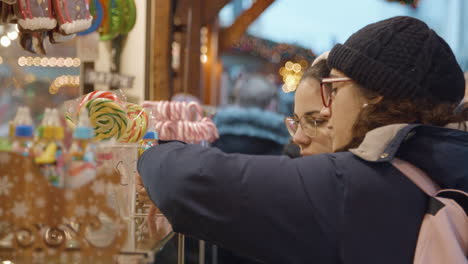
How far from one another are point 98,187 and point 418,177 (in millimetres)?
652

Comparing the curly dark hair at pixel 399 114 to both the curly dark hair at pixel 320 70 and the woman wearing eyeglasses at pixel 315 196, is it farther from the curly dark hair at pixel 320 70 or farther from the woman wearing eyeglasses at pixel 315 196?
the curly dark hair at pixel 320 70

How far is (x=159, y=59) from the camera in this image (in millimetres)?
3115

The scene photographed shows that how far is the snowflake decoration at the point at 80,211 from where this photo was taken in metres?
0.89

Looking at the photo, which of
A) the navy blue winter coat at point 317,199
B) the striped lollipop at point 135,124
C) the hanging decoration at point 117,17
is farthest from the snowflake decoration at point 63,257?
the hanging decoration at point 117,17

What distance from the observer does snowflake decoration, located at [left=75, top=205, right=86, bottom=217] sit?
891 millimetres

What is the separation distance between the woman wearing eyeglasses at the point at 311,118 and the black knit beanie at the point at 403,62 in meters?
0.52

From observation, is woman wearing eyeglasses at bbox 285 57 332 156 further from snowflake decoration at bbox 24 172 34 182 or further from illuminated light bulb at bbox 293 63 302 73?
illuminated light bulb at bbox 293 63 302 73

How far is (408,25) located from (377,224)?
19.9 inches

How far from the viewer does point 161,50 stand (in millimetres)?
3150

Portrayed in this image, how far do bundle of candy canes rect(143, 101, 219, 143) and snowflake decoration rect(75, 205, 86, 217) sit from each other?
144cm

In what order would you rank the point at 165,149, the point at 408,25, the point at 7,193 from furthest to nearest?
the point at 408,25 < the point at 165,149 < the point at 7,193

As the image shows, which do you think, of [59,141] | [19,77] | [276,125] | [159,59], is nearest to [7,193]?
[59,141]

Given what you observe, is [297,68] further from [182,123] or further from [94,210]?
[94,210]

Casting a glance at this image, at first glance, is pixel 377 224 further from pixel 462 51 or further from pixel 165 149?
pixel 462 51
